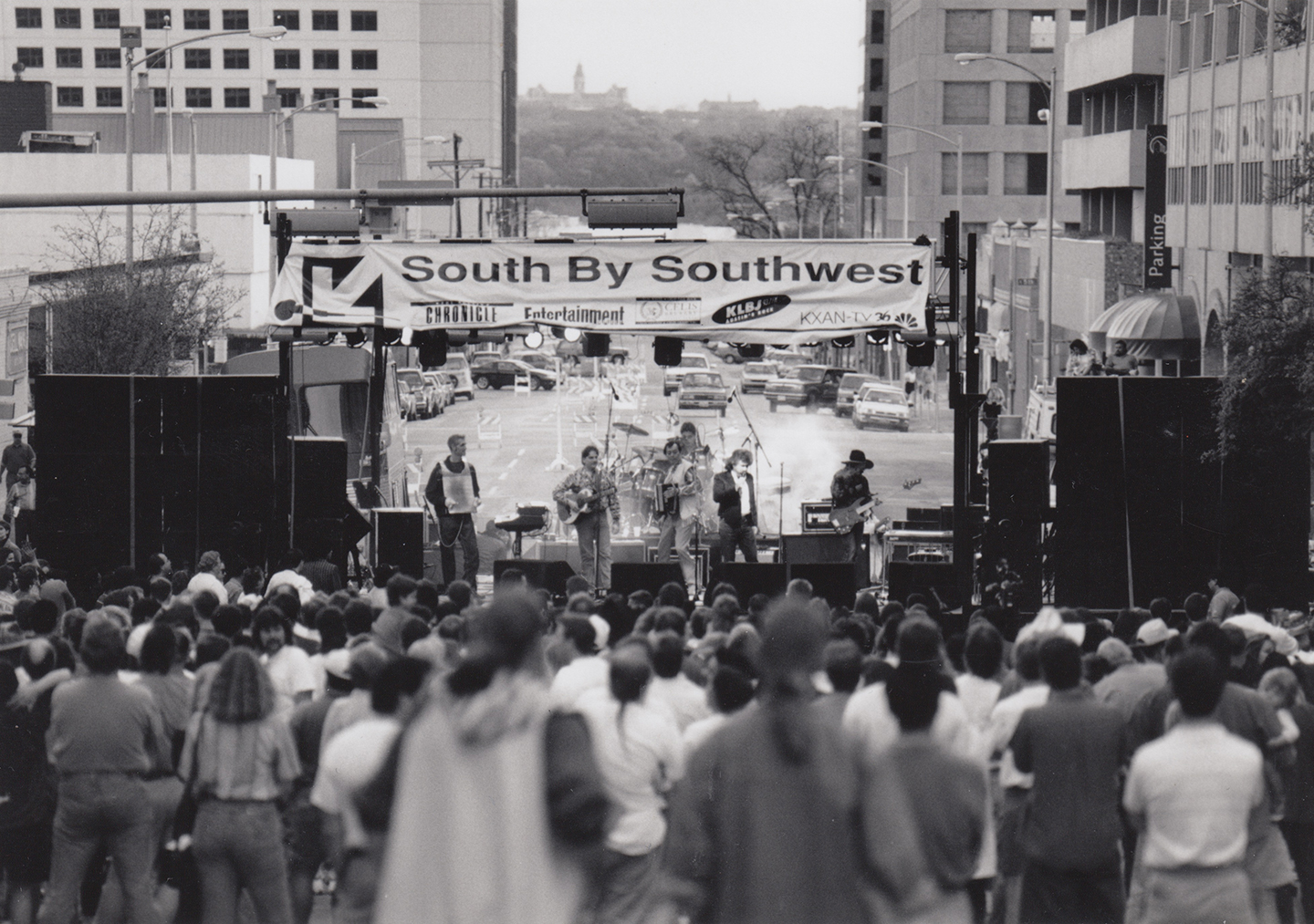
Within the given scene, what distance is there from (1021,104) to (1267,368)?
83.0 meters

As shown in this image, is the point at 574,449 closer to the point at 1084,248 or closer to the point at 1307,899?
the point at 1084,248

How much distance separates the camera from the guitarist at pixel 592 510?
19.3 m

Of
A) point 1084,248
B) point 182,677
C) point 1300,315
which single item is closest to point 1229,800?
point 182,677

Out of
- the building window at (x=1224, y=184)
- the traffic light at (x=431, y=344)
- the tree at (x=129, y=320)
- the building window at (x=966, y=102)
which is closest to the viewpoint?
the traffic light at (x=431, y=344)

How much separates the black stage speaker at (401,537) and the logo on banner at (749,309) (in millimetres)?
3378

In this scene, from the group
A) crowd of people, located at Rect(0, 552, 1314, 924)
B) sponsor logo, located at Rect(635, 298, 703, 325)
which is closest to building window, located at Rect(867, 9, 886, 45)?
sponsor logo, located at Rect(635, 298, 703, 325)

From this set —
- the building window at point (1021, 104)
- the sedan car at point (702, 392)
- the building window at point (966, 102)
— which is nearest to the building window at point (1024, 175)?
the building window at point (1021, 104)

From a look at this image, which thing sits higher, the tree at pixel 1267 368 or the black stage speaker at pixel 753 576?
the tree at pixel 1267 368

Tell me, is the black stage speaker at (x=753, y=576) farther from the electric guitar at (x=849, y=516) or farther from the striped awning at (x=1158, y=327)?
the striped awning at (x=1158, y=327)

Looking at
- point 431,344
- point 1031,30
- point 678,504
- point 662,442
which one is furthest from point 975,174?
point 431,344

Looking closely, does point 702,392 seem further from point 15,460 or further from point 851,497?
point 851,497

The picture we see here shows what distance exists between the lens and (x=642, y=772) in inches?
291

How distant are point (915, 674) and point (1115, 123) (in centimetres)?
5126

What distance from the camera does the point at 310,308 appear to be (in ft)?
57.6
